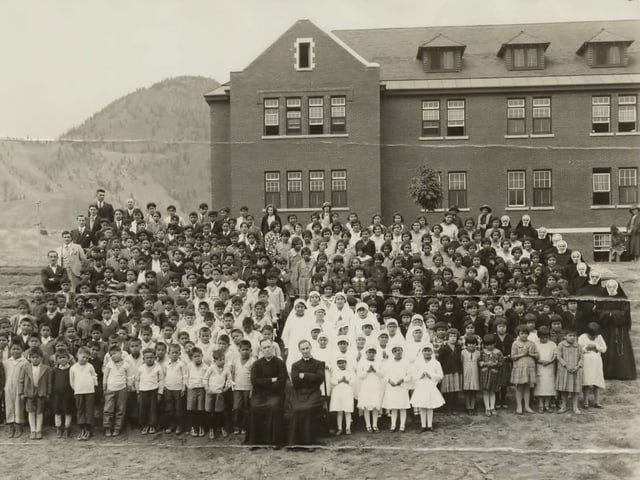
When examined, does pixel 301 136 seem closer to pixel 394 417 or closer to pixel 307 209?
pixel 307 209

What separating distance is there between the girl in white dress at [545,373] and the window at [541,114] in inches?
761

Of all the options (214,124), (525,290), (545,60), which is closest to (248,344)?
(525,290)

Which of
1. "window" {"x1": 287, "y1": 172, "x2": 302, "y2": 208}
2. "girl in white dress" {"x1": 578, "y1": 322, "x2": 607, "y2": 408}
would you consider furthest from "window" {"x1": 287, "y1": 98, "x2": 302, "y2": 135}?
"girl in white dress" {"x1": 578, "y1": 322, "x2": 607, "y2": 408}

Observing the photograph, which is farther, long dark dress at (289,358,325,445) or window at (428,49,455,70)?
window at (428,49,455,70)

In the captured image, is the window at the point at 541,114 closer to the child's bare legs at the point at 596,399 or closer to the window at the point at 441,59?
the window at the point at 441,59

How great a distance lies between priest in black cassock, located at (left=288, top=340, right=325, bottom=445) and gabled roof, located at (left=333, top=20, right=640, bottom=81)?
21129 millimetres

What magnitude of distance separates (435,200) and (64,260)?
15.1m

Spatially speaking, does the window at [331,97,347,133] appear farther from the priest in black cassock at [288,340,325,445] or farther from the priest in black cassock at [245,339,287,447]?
the priest in black cassock at [245,339,287,447]

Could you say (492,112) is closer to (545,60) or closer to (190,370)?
(545,60)

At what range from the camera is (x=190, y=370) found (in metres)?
12.1

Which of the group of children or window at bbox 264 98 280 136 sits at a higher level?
window at bbox 264 98 280 136

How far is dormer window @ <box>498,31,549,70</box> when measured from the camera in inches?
1213

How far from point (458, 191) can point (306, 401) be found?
20311 millimetres

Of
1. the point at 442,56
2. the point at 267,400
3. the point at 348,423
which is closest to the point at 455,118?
the point at 442,56
